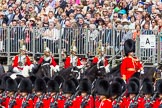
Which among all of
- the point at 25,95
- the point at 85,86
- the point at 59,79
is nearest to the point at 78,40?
the point at 59,79

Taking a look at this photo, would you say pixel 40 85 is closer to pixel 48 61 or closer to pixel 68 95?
pixel 68 95

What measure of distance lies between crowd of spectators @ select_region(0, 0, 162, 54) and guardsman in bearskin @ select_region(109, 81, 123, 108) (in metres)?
5.28

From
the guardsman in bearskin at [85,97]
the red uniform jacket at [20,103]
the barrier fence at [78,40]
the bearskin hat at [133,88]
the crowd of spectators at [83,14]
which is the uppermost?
the crowd of spectators at [83,14]

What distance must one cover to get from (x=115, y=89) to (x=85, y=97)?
814mm

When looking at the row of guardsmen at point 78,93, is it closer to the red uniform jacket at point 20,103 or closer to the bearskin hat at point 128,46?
the red uniform jacket at point 20,103

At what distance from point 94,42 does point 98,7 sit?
1.34m

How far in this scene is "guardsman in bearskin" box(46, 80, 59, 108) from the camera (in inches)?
956

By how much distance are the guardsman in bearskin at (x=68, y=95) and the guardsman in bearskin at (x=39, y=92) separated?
45 cm

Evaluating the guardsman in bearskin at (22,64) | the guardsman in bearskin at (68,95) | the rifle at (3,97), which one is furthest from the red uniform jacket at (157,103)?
the guardsman in bearskin at (22,64)

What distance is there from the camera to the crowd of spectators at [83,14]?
29.4m

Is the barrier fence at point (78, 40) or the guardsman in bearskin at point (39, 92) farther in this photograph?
the barrier fence at point (78, 40)

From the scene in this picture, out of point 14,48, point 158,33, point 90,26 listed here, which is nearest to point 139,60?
point 158,33

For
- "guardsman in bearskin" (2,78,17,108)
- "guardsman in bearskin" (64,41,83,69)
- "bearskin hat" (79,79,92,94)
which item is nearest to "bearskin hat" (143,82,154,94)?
"bearskin hat" (79,79,92,94)

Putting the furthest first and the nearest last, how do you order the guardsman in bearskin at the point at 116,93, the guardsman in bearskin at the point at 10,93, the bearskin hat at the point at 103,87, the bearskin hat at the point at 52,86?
the bearskin hat at the point at 52,86 → the guardsman in bearskin at the point at 10,93 → the bearskin hat at the point at 103,87 → the guardsman in bearskin at the point at 116,93
